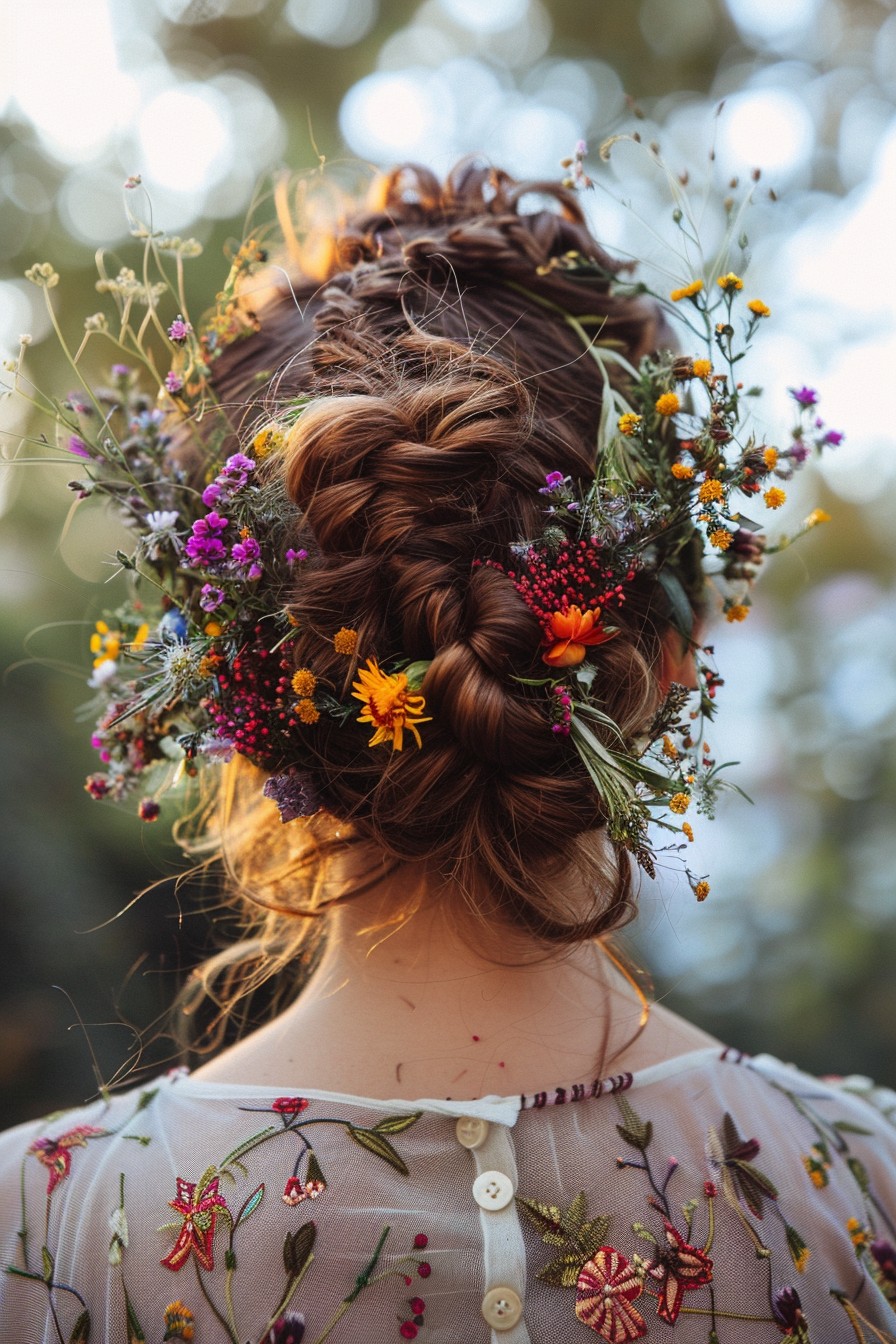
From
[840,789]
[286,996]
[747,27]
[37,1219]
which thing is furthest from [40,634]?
[747,27]

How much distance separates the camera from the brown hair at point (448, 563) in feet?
3.48

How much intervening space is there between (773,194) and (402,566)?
0.77 m

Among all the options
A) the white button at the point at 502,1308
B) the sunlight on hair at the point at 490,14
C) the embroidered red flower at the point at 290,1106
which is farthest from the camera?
the sunlight on hair at the point at 490,14

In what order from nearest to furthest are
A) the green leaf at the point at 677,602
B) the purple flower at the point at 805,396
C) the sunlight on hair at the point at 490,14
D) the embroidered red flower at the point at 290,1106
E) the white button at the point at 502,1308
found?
the white button at the point at 502,1308, the embroidered red flower at the point at 290,1106, the green leaf at the point at 677,602, the purple flower at the point at 805,396, the sunlight on hair at the point at 490,14

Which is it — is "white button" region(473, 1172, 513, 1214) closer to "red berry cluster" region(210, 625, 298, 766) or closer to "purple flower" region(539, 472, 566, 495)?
"red berry cluster" region(210, 625, 298, 766)

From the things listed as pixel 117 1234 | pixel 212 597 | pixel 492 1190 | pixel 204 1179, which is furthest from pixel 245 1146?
pixel 212 597

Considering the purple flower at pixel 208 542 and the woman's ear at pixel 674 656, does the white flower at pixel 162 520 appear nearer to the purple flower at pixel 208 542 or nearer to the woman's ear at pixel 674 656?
the purple flower at pixel 208 542

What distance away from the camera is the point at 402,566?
3.48ft

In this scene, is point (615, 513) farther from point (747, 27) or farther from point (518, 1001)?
point (747, 27)

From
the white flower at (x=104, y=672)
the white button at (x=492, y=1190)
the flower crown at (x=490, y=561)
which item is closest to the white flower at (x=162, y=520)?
the flower crown at (x=490, y=561)

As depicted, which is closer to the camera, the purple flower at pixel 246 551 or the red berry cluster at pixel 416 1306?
the red berry cluster at pixel 416 1306

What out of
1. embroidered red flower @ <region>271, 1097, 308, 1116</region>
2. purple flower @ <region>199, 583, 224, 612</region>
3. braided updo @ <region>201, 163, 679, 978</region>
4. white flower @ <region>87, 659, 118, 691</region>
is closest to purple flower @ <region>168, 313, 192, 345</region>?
braided updo @ <region>201, 163, 679, 978</region>

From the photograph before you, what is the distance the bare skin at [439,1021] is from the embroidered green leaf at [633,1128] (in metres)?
0.04

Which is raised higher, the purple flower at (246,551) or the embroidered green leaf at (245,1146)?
the purple flower at (246,551)
